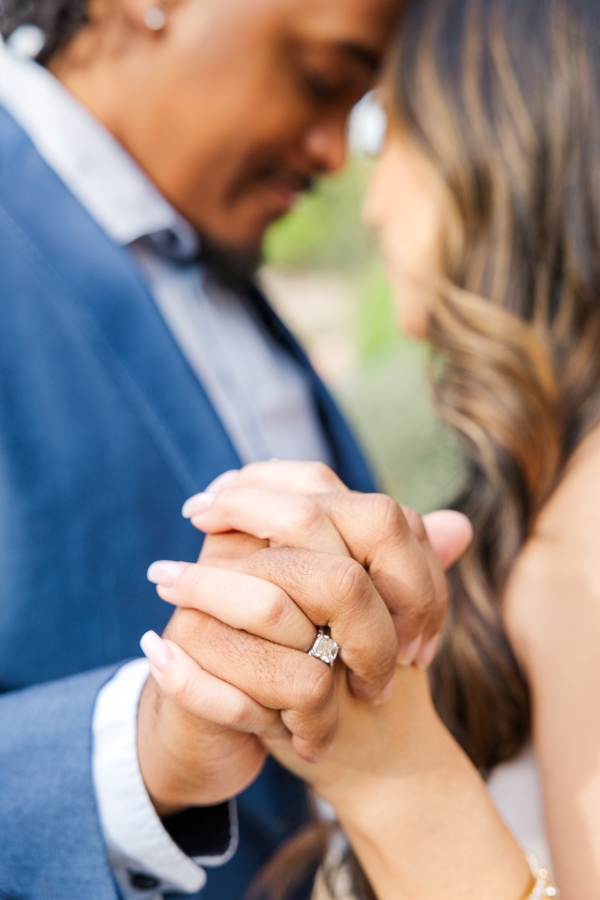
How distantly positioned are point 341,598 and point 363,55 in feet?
5.88

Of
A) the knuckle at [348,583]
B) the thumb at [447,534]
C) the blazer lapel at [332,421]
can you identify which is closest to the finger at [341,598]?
the knuckle at [348,583]

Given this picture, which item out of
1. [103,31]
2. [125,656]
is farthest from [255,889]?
[103,31]

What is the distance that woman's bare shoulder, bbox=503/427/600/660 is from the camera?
1149 mm

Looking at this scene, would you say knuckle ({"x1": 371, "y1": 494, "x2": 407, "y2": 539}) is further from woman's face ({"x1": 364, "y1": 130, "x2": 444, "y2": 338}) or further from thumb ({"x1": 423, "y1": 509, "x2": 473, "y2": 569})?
woman's face ({"x1": 364, "y1": 130, "x2": 444, "y2": 338})

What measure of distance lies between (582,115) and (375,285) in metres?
7.66

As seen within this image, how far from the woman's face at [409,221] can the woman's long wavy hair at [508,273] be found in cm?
5

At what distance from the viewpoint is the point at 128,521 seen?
4.82ft

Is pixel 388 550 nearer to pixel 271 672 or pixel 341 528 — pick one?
pixel 341 528

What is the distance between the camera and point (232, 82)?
203 cm

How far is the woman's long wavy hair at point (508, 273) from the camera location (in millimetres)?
1507

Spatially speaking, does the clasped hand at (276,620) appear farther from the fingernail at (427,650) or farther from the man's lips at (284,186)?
the man's lips at (284,186)

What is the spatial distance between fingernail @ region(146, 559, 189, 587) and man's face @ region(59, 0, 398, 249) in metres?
1.54

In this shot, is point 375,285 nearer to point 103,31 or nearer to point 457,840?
point 103,31

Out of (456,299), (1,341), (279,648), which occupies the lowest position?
(456,299)
